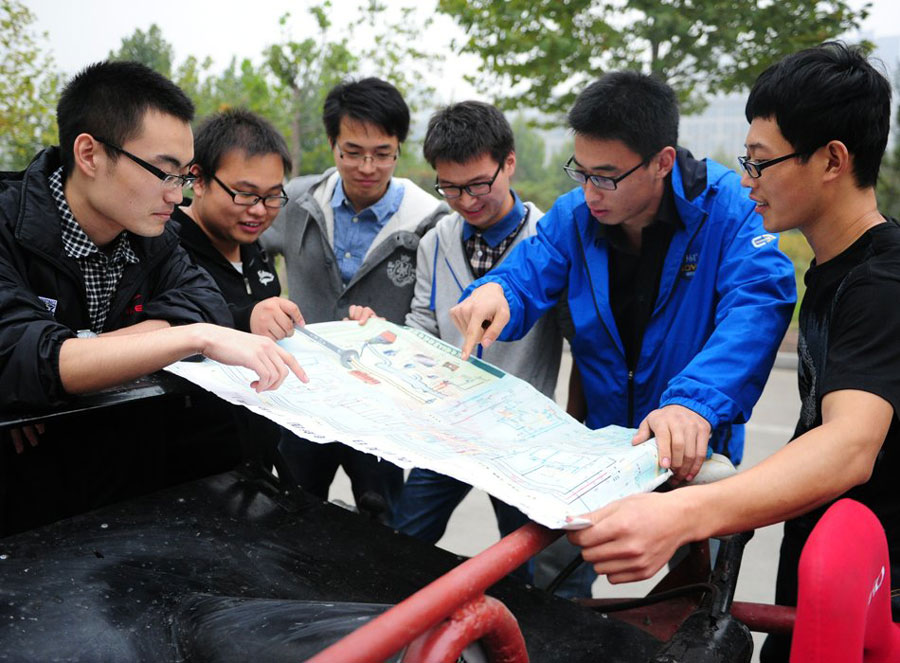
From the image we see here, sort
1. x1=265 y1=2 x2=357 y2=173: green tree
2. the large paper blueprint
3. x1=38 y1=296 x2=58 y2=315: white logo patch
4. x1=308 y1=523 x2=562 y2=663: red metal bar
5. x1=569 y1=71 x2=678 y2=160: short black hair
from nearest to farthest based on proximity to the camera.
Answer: x1=308 y1=523 x2=562 y2=663: red metal bar
the large paper blueprint
x1=38 y1=296 x2=58 y2=315: white logo patch
x1=569 y1=71 x2=678 y2=160: short black hair
x1=265 y1=2 x2=357 y2=173: green tree

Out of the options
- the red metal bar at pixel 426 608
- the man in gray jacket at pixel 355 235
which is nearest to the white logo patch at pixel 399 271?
the man in gray jacket at pixel 355 235

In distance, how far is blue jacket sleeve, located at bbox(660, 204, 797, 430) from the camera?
1512 millimetres

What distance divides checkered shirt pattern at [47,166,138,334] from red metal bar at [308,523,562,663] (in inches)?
48.4

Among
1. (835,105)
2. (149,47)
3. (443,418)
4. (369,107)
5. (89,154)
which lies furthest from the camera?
(149,47)

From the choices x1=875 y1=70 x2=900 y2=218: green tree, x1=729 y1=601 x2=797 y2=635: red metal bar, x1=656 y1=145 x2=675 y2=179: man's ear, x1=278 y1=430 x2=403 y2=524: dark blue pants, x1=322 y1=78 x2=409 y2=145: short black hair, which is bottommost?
x1=278 y1=430 x2=403 y2=524: dark blue pants

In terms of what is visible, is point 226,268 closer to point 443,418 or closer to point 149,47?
point 443,418

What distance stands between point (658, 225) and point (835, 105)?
0.65 m

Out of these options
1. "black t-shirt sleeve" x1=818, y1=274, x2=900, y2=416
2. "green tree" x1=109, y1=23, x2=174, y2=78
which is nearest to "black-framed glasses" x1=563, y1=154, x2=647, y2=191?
"black t-shirt sleeve" x1=818, y1=274, x2=900, y2=416

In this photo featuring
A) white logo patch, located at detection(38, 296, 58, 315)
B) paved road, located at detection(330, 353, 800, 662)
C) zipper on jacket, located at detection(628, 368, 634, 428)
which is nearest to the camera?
white logo patch, located at detection(38, 296, 58, 315)

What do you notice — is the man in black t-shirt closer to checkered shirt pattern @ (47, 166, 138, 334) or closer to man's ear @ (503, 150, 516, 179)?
man's ear @ (503, 150, 516, 179)

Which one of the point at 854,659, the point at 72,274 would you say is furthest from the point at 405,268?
the point at 854,659

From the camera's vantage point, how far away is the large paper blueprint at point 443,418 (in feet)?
3.98

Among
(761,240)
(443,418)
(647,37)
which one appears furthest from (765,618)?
(647,37)

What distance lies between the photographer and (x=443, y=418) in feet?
5.00
